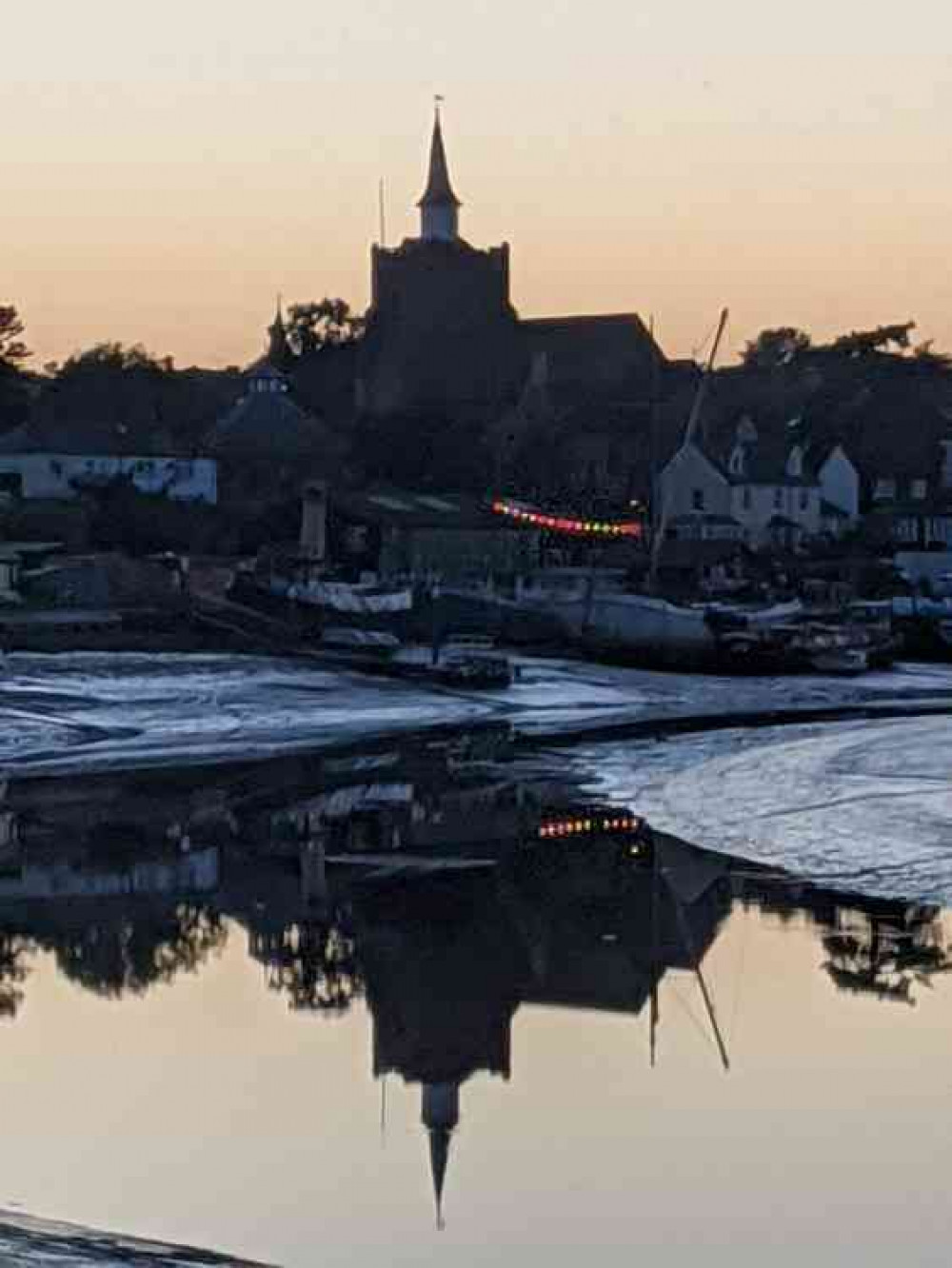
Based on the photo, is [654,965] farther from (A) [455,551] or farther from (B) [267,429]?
(B) [267,429]

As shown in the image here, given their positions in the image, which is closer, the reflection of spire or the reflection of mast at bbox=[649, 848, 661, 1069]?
the reflection of spire

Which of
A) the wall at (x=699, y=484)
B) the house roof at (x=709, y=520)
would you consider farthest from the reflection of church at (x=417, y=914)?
the wall at (x=699, y=484)

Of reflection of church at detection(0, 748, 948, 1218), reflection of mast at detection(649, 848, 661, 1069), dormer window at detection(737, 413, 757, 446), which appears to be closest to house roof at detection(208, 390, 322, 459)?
dormer window at detection(737, 413, 757, 446)

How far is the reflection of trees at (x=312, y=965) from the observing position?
79.3 ft

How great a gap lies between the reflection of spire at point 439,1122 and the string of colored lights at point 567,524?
220 feet

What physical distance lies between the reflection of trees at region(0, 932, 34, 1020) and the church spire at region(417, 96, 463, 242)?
10341cm

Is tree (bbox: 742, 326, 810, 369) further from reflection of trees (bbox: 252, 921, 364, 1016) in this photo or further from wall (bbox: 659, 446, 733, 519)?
reflection of trees (bbox: 252, 921, 364, 1016)

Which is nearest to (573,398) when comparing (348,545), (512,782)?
(348,545)

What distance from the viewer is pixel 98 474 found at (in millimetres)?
92000

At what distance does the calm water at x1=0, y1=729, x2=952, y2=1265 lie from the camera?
17000 millimetres

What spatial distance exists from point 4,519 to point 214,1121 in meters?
64.1

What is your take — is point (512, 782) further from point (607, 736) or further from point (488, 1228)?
point (488, 1228)

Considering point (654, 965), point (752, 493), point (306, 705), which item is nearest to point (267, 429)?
point (752, 493)

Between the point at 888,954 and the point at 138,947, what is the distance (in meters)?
7.71
